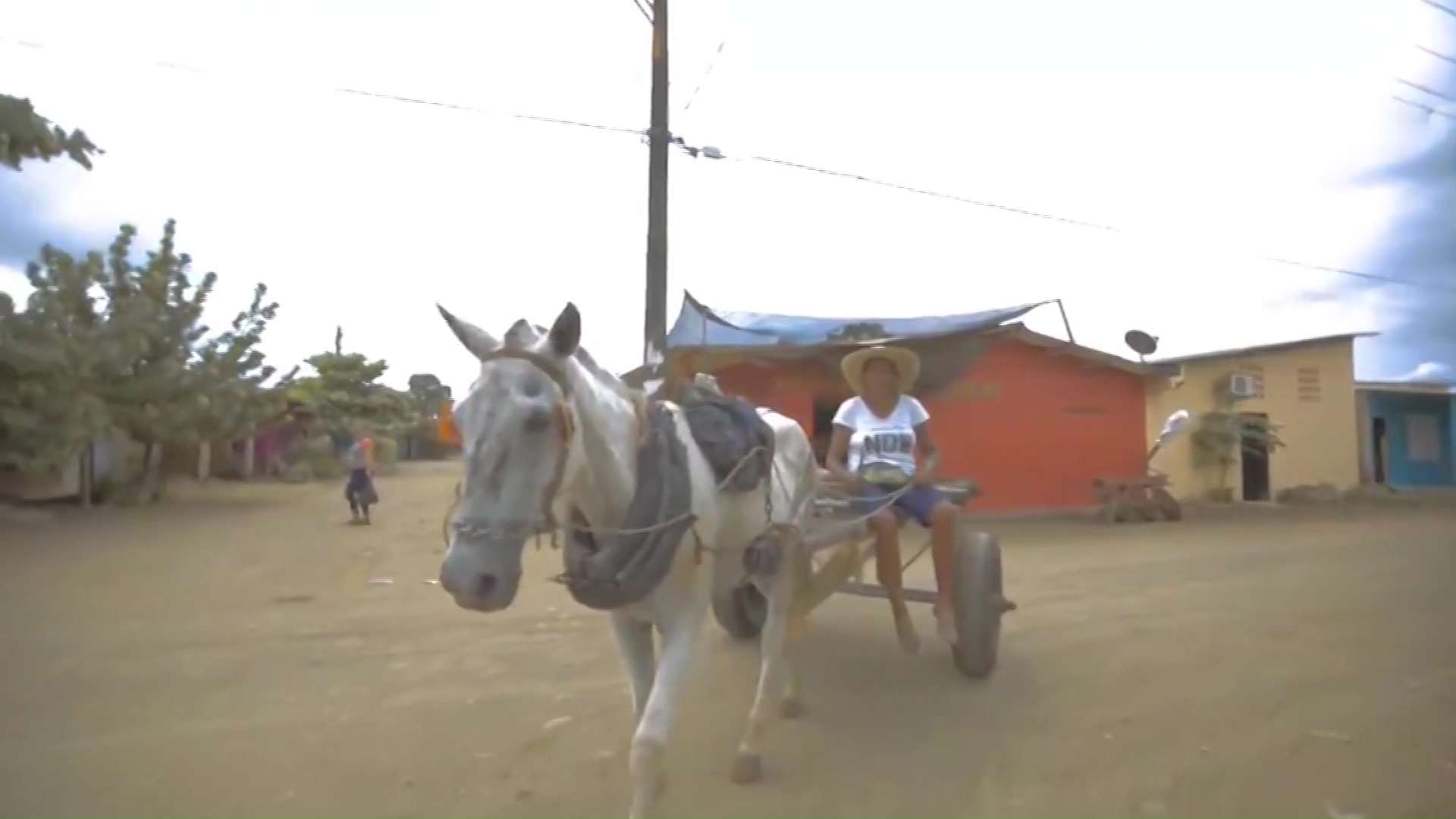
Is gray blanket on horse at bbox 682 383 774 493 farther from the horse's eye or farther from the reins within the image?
the horse's eye

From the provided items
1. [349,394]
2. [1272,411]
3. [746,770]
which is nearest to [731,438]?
[746,770]

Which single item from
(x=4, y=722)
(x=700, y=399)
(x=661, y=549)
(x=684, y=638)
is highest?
(x=700, y=399)

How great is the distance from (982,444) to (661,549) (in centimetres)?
1247

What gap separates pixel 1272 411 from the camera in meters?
18.7

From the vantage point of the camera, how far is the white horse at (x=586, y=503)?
246 cm

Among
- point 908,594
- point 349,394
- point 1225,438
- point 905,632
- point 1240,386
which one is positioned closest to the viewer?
point 905,632

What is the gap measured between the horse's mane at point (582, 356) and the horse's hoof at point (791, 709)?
1926 mm

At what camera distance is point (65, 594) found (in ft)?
26.0

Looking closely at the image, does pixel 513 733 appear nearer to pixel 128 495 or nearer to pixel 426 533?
pixel 426 533

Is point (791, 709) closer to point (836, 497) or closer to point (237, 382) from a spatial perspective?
point (836, 497)

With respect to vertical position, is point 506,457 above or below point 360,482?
above

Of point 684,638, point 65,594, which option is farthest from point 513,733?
point 65,594

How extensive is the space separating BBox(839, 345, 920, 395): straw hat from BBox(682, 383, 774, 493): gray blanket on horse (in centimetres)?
120

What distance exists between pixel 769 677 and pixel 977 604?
1268 millimetres
